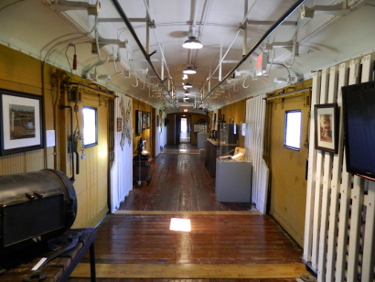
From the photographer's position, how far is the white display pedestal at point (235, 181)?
206 inches

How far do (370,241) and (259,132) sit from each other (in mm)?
3223

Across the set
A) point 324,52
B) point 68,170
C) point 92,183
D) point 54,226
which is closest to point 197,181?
point 92,183

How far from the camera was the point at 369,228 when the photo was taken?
70.3 inches

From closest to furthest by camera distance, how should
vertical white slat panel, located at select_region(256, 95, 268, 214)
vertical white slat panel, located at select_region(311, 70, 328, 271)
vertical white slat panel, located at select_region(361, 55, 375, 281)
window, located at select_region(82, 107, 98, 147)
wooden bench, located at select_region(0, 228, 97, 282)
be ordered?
wooden bench, located at select_region(0, 228, 97, 282), vertical white slat panel, located at select_region(361, 55, 375, 281), vertical white slat panel, located at select_region(311, 70, 328, 271), window, located at select_region(82, 107, 98, 147), vertical white slat panel, located at select_region(256, 95, 268, 214)

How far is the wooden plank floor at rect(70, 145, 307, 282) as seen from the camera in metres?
2.64

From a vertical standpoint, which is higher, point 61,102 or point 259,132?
point 61,102

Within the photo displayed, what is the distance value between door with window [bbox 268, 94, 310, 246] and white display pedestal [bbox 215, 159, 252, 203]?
77 centimetres

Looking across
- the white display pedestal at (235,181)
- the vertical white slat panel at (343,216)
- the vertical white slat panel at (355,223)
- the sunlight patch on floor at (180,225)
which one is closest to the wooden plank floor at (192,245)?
the sunlight patch on floor at (180,225)

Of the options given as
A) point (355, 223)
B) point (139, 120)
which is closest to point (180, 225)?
point (355, 223)

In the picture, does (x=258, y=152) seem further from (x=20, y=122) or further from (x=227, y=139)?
(x=20, y=122)

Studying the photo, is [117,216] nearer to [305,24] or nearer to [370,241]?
[370,241]

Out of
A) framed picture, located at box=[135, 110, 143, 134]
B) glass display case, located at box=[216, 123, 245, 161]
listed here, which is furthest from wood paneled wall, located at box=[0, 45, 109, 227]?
glass display case, located at box=[216, 123, 245, 161]

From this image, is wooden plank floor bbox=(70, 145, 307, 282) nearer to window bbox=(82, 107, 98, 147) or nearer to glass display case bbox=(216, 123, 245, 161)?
window bbox=(82, 107, 98, 147)

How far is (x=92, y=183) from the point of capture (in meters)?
3.77
